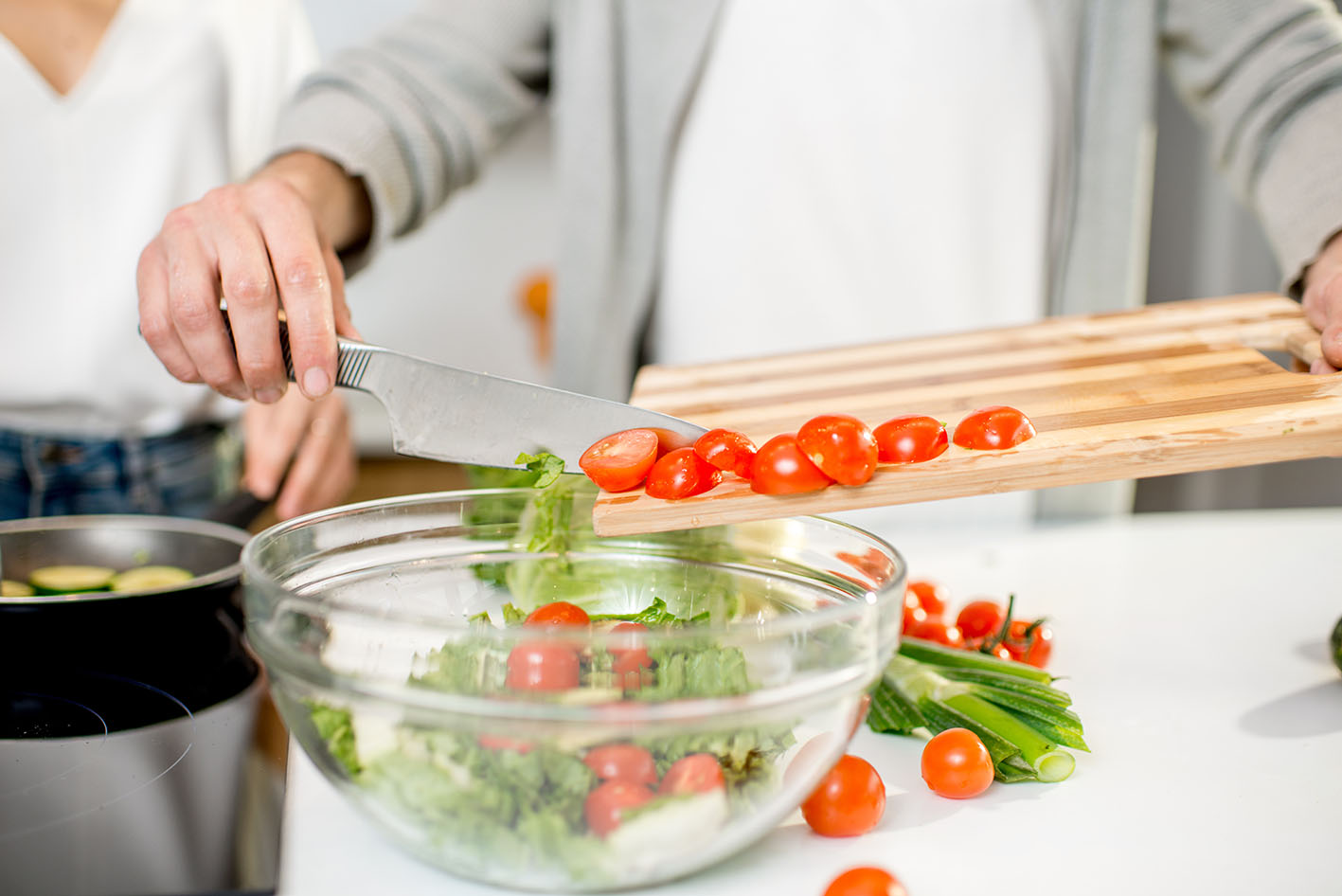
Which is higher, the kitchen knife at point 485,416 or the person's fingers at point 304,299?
the person's fingers at point 304,299

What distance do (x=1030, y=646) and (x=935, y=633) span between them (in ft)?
0.27

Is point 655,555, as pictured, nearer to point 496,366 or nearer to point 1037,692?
point 1037,692

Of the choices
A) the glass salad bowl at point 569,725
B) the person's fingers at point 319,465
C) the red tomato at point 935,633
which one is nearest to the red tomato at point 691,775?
the glass salad bowl at point 569,725

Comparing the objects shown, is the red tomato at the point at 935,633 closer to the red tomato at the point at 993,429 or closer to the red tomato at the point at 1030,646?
the red tomato at the point at 1030,646

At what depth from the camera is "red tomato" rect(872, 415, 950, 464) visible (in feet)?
2.45

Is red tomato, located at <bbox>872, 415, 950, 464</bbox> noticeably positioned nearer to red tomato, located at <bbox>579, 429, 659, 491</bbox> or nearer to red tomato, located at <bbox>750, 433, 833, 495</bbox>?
red tomato, located at <bbox>750, 433, 833, 495</bbox>

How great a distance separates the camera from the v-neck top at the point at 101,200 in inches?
60.5

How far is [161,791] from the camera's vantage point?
0.72 meters

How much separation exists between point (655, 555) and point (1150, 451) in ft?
1.22

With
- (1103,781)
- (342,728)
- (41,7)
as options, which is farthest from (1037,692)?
(41,7)

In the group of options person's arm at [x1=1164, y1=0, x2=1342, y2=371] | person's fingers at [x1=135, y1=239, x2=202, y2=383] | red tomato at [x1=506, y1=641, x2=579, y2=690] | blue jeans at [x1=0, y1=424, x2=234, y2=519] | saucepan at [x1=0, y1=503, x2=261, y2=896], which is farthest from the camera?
blue jeans at [x1=0, y1=424, x2=234, y2=519]

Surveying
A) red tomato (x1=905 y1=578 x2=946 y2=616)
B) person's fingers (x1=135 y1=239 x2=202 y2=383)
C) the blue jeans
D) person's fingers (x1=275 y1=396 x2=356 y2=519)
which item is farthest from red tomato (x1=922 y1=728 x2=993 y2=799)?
the blue jeans

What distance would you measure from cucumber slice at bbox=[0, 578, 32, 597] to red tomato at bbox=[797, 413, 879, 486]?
2.40ft

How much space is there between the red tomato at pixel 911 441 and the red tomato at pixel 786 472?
0.06m
